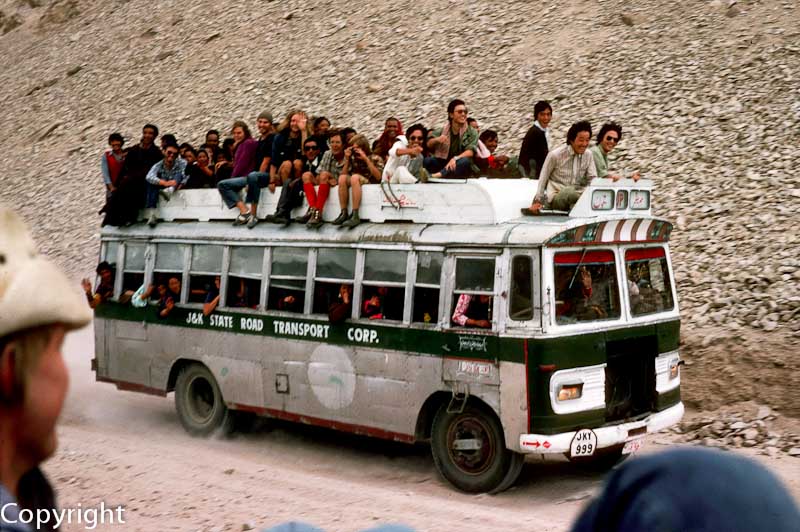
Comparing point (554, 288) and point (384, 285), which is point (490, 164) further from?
point (554, 288)

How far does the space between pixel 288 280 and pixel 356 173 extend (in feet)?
5.01

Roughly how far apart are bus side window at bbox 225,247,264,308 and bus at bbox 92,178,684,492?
0.02 metres

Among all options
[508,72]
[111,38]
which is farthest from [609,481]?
[111,38]

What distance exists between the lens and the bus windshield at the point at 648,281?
10531 mm

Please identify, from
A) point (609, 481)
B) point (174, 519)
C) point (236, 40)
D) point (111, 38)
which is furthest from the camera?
point (111, 38)

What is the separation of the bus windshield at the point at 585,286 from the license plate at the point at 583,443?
42.8 inches

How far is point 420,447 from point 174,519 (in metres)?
4.09

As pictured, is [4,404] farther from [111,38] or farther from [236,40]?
[111,38]

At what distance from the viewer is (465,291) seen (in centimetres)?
1007

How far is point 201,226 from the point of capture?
43.7 ft

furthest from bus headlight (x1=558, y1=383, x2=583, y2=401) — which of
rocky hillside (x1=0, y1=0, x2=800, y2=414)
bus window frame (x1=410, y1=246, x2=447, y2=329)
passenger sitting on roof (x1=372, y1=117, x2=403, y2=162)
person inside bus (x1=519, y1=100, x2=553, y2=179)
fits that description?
passenger sitting on roof (x1=372, y1=117, x2=403, y2=162)

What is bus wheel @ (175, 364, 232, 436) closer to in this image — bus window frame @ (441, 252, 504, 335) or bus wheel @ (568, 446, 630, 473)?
bus window frame @ (441, 252, 504, 335)

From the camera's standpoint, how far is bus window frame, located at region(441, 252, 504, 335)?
9.77m

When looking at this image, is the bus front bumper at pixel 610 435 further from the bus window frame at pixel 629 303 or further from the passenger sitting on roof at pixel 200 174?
the passenger sitting on roof at pixel 200 174
